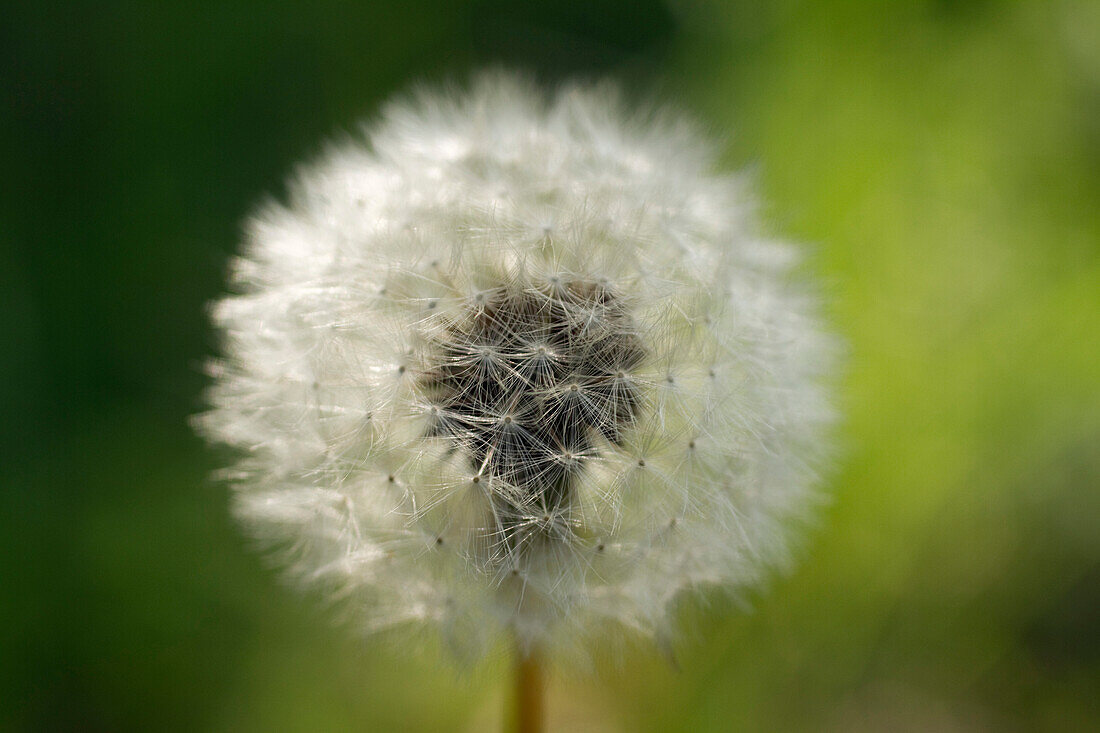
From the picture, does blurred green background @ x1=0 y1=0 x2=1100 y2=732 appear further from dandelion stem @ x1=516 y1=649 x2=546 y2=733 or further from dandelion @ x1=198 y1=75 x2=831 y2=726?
dandelion @ x1=198 y1=75 x2=831 y2=726

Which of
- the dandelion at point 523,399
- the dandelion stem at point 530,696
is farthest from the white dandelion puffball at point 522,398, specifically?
the dandelion stem at point 530,696

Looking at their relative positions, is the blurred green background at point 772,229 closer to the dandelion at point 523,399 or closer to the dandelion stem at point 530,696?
the dandelion stem at point 530,696

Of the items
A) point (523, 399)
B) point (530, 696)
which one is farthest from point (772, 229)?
point (530, 696)

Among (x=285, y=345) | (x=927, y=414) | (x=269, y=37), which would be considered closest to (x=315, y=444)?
(x=285, y=345)

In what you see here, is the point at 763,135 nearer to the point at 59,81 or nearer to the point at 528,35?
the point at 528,35

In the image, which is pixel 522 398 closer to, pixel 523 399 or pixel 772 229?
pixel 523 399

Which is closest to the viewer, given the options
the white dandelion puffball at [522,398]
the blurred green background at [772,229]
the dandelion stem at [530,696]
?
the white dandelion puffball at [522,398]
